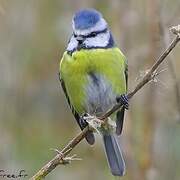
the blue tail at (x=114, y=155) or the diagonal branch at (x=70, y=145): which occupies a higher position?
the diagonal branch at (x=70, y=145)

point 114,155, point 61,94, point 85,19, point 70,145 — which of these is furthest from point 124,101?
point 61,94

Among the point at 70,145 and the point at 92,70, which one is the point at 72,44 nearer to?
the point at 92,70

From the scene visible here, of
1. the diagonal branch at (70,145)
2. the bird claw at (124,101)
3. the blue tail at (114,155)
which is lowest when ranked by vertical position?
the blue tail at (114,155)

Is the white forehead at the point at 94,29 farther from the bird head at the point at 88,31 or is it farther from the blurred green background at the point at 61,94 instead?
the blurred green background at the point at 61,94

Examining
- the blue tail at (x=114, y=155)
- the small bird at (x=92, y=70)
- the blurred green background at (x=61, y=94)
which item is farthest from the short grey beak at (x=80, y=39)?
the blue tail at (x=114, y=155)

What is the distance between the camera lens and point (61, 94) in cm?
395

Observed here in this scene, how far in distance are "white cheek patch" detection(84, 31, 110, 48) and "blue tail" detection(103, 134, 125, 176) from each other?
0.58 metres

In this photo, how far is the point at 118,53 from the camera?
3.04 meters

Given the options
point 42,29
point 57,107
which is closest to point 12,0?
point 42,29

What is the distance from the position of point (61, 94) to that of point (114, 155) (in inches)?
33.4

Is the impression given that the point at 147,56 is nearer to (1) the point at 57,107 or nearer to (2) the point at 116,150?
(2) the point at 116,150

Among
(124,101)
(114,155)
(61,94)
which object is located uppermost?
(124,101)

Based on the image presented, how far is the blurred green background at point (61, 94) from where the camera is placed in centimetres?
329

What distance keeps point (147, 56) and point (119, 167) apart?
674 mm
